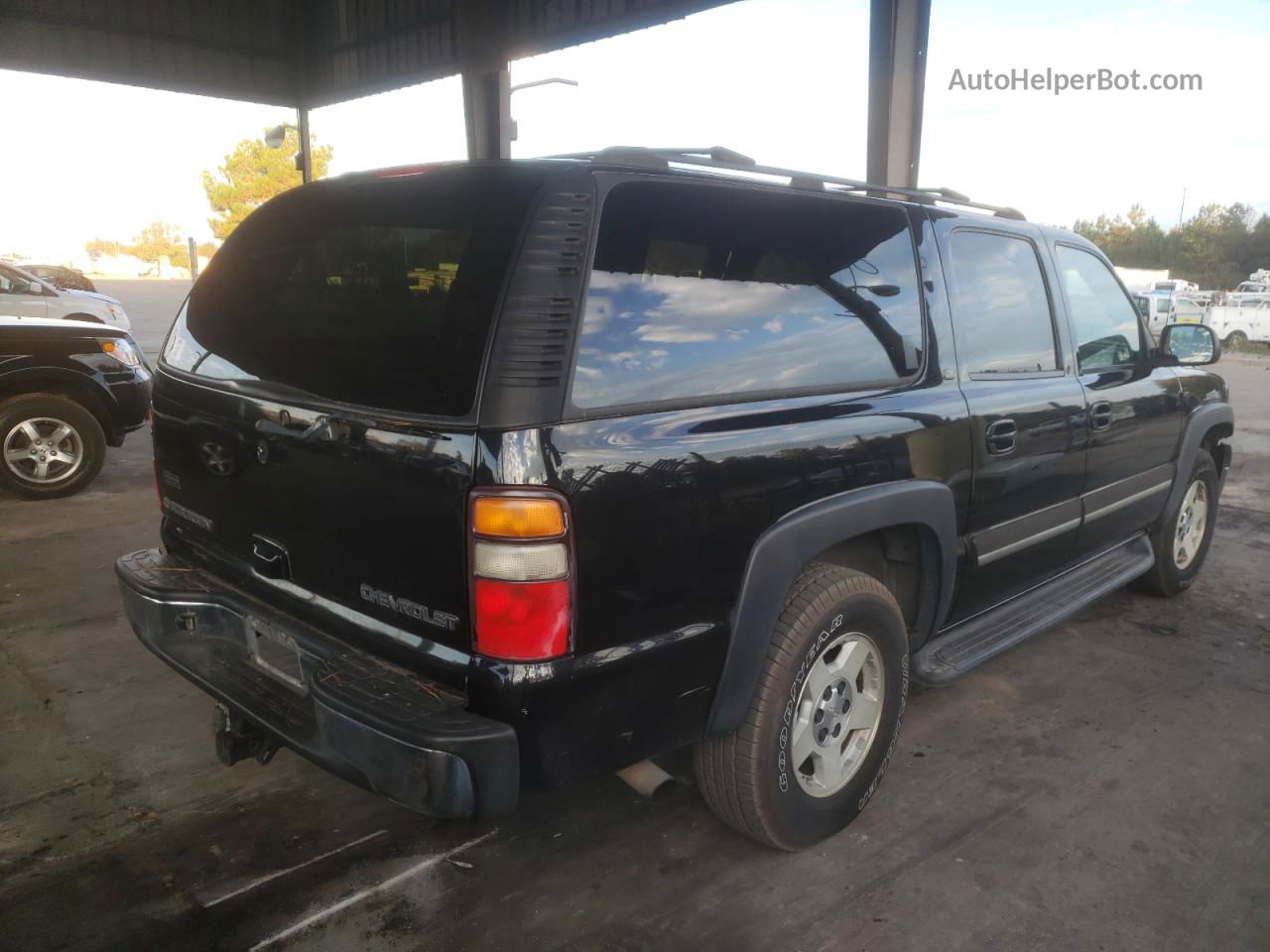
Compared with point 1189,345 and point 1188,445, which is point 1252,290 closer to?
point 1188,445

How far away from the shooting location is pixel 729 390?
222 centimetres

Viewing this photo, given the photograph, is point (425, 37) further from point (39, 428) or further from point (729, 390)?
point (729, 390)

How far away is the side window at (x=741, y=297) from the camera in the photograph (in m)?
2.02

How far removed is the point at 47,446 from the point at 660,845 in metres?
5.75

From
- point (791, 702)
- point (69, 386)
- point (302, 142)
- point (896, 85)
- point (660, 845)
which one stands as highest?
point (302, 142)

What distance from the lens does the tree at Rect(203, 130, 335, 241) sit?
4350 cm

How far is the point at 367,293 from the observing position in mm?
2264

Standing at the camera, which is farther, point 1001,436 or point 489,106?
point 489,106

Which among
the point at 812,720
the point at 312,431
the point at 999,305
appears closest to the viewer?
the point at 312,431

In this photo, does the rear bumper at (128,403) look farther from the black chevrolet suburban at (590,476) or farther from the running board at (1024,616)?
the running board at (1024,616)

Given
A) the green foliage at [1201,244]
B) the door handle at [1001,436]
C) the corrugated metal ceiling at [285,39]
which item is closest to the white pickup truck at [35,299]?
the corrugated metal ceiling at [285,39]

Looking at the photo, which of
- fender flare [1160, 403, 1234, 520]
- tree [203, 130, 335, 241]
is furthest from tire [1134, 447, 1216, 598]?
tree [203, 130, 335, 241]

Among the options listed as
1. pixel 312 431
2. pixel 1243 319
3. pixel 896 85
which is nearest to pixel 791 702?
pixel 312 431

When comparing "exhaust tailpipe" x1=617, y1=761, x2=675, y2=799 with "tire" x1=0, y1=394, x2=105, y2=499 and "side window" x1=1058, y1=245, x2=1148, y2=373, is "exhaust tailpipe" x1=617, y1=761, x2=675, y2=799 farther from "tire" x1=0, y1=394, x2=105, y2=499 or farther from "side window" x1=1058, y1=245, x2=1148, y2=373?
"tire" x1=0, y1=394, x2=105, y2=499
